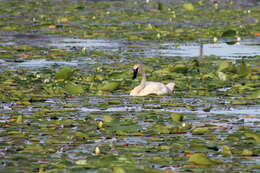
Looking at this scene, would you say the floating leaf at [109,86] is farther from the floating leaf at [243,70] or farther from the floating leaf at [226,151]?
the floating leaf at [226,151]

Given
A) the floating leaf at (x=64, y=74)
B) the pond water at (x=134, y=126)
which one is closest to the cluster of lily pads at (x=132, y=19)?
the floating leaf at (x=64, y=74)

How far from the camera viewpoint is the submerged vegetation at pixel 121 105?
7496 millimetres

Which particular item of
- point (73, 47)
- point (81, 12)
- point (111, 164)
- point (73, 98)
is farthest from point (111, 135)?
point (81, 12)

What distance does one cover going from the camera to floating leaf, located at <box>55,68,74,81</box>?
506 inches

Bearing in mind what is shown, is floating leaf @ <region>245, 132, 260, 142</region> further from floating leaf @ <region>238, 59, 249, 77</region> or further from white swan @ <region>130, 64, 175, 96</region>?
floating leaf @ <region>238, 59, 249, 77</region>

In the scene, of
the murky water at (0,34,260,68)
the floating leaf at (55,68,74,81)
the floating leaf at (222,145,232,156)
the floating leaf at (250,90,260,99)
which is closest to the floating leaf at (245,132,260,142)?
the floating leaf at (222,145,232,156)

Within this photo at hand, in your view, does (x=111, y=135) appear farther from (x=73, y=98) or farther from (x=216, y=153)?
(x=73, y=98)

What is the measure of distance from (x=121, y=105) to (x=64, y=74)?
2.49m

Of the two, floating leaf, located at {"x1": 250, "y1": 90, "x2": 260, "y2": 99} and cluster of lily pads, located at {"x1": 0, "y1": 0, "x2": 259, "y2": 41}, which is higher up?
cluster of lily pads, located at {"x1": 0, "y1": 0, "x2": 259, "y2": 41}

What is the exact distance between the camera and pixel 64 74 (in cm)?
1291

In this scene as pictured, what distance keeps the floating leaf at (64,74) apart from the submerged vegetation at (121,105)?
0.8 inches

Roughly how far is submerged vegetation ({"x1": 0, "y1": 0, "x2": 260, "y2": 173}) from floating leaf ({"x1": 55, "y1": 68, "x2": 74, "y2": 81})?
A: 2 cm

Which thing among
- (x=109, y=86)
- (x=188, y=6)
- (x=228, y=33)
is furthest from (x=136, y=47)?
(x=188, y=6)

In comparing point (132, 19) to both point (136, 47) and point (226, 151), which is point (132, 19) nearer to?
point (136, 47)
